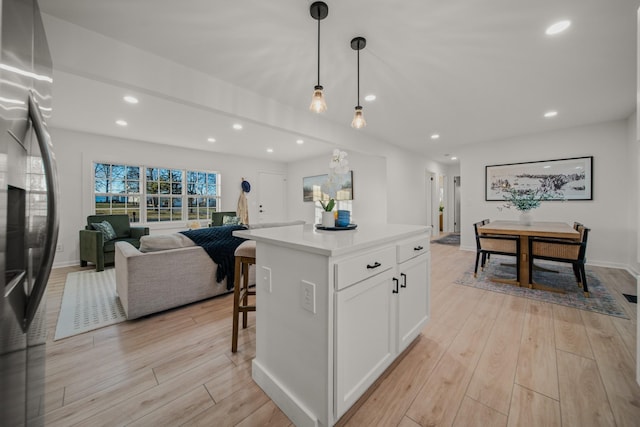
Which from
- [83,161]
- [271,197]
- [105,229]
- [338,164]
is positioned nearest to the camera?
[338,164]

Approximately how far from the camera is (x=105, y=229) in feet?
13.2

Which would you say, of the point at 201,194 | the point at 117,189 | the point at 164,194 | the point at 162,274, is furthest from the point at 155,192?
the point at 162,274

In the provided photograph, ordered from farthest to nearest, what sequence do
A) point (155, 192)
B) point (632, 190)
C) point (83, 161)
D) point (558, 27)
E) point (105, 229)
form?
point (155, 192) → point (83, 161) → point (105, 229) → point (632, 190) → point (558, 27)

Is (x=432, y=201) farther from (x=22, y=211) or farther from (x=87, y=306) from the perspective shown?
(x=22, y=211)

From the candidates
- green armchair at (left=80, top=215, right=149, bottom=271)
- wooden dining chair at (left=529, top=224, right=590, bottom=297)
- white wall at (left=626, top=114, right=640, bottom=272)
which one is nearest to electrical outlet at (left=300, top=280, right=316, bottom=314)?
wooden dining chair at (left=529, top=224, right=590, bottom=297)

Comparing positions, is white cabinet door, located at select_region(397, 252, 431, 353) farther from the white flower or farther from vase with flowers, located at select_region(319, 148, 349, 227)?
the white flower

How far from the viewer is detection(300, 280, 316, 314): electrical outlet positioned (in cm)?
110

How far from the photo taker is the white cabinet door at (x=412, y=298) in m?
1.56

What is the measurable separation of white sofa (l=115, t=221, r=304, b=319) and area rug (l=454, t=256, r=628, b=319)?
321 cm

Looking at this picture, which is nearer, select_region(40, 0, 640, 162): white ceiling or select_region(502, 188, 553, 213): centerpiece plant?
select_region(40, 0, 640, 162): white ceiling

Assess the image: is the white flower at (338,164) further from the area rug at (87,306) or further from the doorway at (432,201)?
the doorway at (432,201)

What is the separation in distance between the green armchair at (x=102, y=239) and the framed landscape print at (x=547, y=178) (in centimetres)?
700

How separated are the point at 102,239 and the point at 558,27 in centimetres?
595

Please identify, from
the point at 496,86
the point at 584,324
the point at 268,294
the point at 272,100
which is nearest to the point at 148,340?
the point at 268,294
